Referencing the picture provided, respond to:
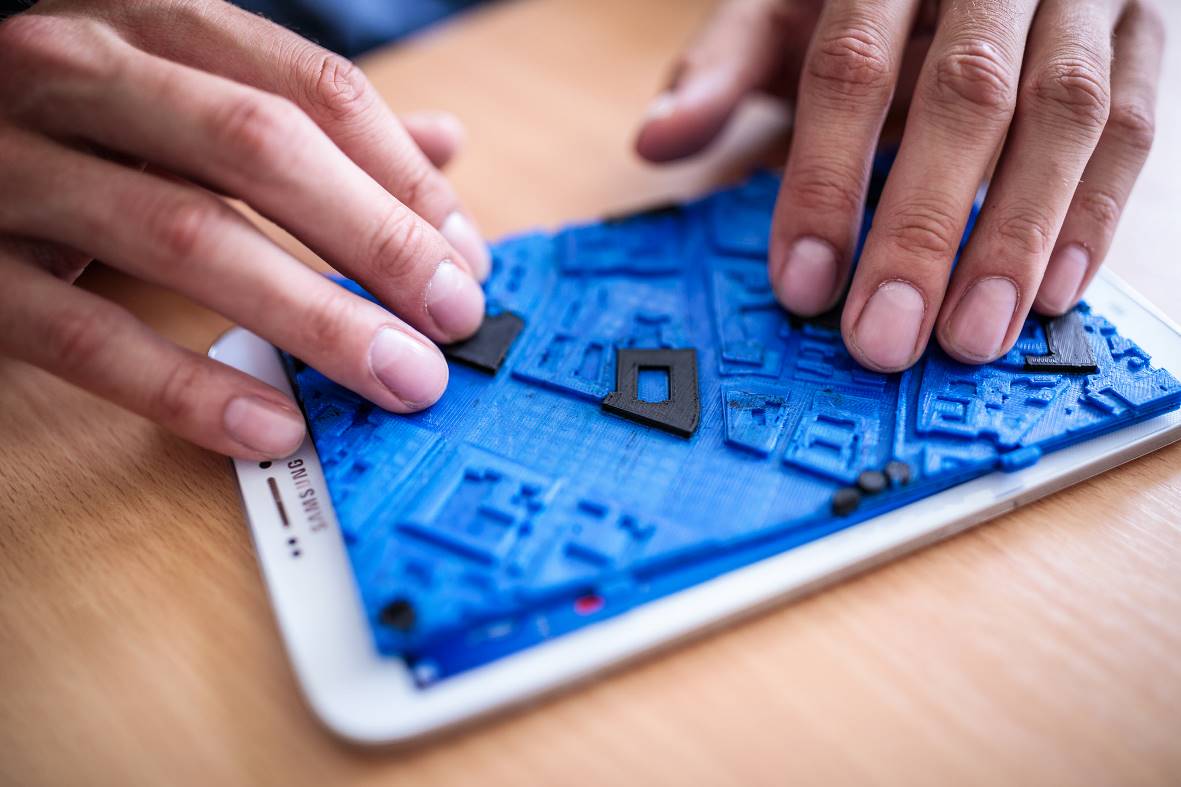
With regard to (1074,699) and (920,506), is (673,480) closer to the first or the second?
(920,506)

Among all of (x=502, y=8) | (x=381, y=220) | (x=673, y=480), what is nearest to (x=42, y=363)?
(x=381, y=220)

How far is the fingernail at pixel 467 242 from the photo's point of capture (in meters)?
0.77

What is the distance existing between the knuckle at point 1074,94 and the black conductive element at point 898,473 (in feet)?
1.24

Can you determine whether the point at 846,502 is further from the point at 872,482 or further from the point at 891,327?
the point at 891,327

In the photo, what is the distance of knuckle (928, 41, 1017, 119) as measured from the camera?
0.68 m

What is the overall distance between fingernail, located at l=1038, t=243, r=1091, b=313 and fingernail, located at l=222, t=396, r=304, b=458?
68 cm

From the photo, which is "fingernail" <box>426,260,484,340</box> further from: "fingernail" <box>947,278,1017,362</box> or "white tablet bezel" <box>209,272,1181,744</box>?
"fingernail" <box>947,278,1017,362</box>

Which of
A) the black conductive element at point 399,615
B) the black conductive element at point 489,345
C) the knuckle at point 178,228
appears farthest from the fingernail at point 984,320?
the knuckle at point 178,228

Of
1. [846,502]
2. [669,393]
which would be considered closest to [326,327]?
[669,393]

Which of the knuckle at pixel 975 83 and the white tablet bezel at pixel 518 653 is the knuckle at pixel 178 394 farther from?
the knuckle at pixel 975 83

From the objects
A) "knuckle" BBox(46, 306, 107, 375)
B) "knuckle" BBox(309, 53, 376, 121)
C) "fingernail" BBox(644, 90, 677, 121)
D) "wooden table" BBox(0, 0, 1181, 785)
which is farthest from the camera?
"fingernail" BBox(644, 90, 677, 121)

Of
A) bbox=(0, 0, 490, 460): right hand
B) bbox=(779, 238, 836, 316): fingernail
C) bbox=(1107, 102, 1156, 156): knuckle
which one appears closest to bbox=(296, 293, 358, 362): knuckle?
bbox=(0, 0, 490, 460): right hand

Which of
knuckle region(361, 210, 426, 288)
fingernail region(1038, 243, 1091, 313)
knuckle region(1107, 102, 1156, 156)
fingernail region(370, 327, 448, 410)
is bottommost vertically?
fingernail region(370, 327, 448, 410)

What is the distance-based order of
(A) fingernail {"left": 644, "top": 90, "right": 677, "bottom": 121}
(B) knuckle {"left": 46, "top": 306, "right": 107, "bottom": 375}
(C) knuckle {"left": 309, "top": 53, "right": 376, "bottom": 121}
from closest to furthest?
1. (B) knuckle {"left": 46, "top": 306, "right": 107, "bottom": 375}
2. (C) knuckle {"left": 309, "top": 53, "right": 376, "bottom": 121}
3. (A) fingernail {"left": 644, "top": 90, "right": 677, "bottom": 121}
